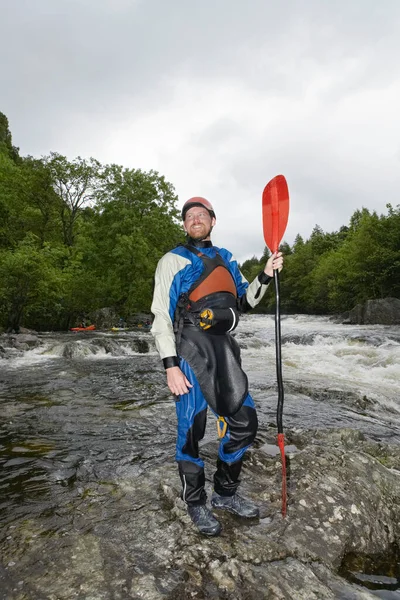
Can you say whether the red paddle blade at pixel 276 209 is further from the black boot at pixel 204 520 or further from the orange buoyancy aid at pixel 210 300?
the black boot at pixel 204 520

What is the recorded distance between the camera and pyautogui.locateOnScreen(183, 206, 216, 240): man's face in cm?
304

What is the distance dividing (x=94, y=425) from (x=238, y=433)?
10.3ft

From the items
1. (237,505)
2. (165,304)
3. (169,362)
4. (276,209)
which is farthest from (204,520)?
(276,209)

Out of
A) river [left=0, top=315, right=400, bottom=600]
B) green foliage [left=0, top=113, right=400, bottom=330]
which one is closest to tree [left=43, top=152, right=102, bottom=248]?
green foliage [left=0, top=113, right=400, bottom=330]

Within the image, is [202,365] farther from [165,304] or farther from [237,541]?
[237,541]

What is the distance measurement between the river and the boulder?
43.1ft

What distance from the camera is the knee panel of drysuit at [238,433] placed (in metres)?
2.78

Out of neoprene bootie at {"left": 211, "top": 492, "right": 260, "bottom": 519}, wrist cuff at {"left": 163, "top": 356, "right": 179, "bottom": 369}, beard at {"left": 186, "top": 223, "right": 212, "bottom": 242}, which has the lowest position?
neoprene bootie at {"left": 211, "top": 492, "right": 260, "bottom": 519}

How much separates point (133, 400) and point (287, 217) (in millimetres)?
4939

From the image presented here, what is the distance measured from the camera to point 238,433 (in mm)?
2775

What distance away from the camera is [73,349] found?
45.9 ft

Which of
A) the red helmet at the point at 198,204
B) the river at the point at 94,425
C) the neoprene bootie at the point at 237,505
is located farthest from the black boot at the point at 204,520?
the red helmet at the point at 198,204

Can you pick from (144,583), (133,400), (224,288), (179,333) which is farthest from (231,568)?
(133,400)

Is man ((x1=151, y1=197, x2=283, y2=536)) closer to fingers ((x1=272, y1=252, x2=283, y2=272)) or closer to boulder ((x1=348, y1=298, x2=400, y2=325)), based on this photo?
fingers ((x1=272, y1=252, x2=283, y2=272))
